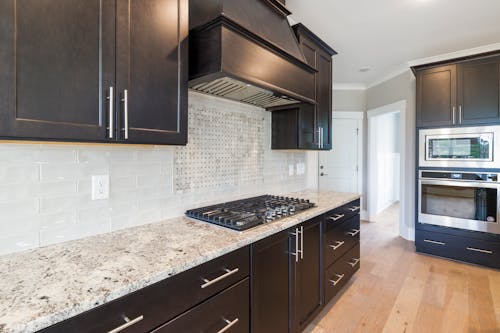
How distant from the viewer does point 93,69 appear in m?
1.00

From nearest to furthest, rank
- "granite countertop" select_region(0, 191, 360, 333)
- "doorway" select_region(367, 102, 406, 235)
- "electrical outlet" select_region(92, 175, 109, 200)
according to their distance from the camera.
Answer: "granite countertop" select_region(0, 191, 360, 333), "electrical outlet" select_region(92, 175, 109, 200), "doorway" select_region(367, 102, 406, 235)

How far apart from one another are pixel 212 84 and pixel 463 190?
3.14 m

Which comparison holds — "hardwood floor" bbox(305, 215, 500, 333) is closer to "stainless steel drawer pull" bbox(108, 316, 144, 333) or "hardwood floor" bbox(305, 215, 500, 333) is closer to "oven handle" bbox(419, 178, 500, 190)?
"oven handle" bbox(419, 178, 500, 190)

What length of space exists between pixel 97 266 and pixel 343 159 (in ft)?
16.1

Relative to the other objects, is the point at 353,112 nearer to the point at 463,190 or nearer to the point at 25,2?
the point at 463,190

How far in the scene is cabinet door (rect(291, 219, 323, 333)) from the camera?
1.69 m

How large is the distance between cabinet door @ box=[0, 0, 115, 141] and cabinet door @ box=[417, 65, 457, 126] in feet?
11.6

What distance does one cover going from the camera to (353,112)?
16.6 feet

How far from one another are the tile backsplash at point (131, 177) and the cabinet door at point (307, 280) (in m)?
0.69

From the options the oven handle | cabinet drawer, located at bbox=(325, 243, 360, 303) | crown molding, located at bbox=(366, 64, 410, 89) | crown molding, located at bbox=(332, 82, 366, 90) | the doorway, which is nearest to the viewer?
cabinet drawer, located at bbox=(325, 243, 360, 303)

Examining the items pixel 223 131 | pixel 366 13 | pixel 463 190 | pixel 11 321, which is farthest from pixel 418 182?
pixel 11 321

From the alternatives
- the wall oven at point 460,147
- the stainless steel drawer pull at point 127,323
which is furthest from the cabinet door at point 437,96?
the stainless steel drawer pull at point 127,323

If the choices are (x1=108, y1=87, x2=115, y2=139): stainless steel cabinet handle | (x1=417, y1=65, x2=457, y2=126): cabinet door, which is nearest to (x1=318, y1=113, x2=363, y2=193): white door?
(x1=417, y1=65, x2=457, y2=126): cabinet door

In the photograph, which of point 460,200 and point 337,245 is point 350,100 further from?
point 337,245
